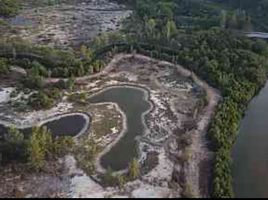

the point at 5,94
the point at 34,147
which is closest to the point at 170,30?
the point at 5,94

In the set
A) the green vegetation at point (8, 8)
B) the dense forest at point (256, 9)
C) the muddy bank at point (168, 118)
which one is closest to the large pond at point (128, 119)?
the muddy bank at point (168, 118)

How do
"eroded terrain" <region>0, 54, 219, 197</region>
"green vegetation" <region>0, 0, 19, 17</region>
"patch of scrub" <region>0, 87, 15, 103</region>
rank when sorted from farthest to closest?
"green vegetation" <region>0, 0, 19, 17</region>
"patch of scrub" <region>0, 87, 15, 103</region>
"eroded terrain" <region>0, 54, 219, 197</region>

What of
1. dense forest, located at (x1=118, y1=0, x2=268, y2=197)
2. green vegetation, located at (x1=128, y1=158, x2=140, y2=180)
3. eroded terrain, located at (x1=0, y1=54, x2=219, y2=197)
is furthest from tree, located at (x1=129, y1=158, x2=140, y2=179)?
dense forest, located at (x1=118, y1=0, x2=268, y2=197)

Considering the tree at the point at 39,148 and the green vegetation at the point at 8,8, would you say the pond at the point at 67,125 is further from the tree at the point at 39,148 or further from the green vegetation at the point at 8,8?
the green vegetation at the point at 8,8

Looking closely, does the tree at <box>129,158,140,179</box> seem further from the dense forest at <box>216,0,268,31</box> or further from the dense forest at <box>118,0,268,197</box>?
the dense forest at <box>216,0,268,31</box>

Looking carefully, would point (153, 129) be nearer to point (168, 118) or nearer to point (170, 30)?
point (168, 118)

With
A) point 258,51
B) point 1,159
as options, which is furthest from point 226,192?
point 258,51
